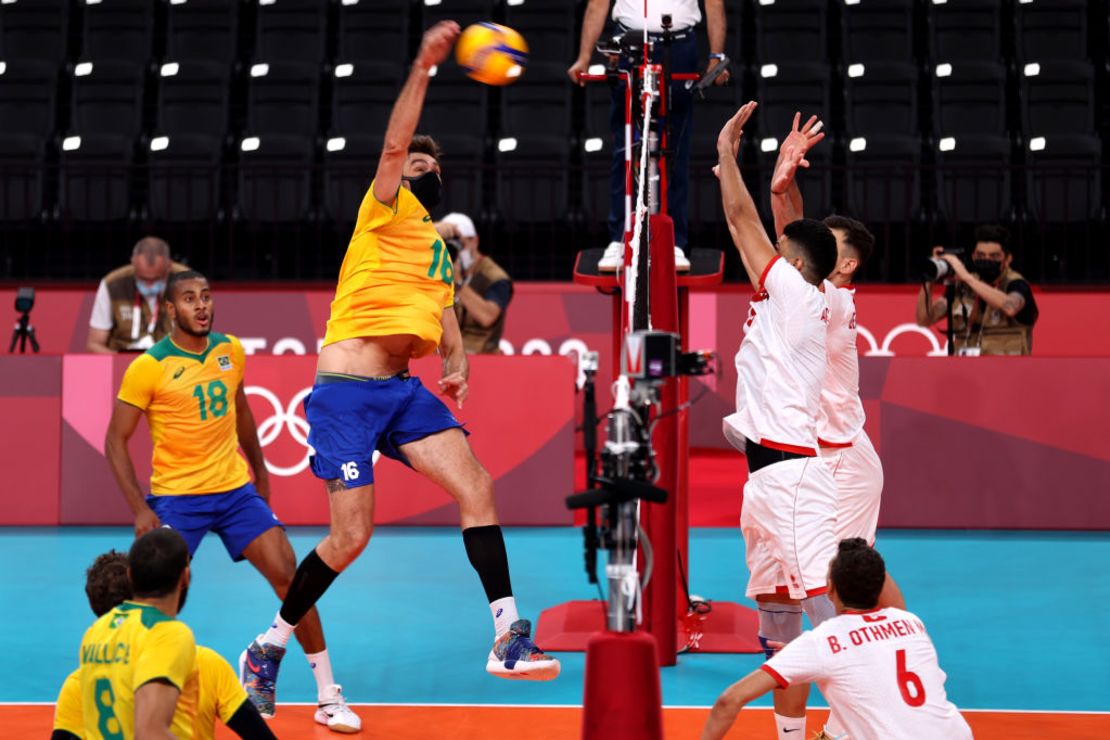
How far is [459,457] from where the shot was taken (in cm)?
597

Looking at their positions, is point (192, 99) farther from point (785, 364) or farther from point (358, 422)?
point (785, 364)

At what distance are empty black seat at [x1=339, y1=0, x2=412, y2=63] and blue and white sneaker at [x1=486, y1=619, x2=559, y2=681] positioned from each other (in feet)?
38.6

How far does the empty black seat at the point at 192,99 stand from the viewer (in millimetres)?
15953

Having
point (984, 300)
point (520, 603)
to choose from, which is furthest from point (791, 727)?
point (984, 300)

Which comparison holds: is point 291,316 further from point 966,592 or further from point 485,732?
point 485,732

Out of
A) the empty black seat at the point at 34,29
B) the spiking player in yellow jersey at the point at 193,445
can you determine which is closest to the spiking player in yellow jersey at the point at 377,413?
the spiking player in yellow jersey at the point at 193,445

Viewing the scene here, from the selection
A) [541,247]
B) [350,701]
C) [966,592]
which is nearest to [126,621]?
[350,701]

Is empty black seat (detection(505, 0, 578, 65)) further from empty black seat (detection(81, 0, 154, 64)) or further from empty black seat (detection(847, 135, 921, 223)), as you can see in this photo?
empty black seat (detection(81, 0, 154, 64))

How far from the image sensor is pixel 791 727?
540 cm

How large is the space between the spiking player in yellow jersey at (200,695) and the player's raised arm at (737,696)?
52.5 inches

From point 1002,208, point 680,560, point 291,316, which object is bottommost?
point 680,560

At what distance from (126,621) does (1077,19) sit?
1452 cm

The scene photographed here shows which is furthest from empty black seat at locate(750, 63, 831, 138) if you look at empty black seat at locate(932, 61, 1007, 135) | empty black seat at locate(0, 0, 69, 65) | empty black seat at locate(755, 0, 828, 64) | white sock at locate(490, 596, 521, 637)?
white sock at locate(490, 596, 521, 637)

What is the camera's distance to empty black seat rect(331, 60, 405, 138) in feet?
52.1
